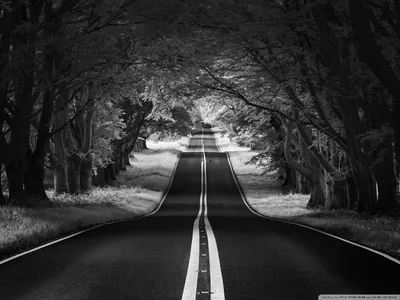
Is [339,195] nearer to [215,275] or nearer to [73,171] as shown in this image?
[73,171]

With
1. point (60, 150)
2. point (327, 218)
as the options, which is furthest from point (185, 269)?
point (60, 150)

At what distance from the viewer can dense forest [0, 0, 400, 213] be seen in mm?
14156

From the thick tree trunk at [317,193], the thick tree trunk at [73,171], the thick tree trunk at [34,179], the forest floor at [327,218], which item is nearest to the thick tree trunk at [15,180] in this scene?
the thick tree trunk at [34,179]

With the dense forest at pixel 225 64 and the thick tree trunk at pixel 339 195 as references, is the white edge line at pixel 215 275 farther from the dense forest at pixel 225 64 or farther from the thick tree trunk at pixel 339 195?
the thick tree trunk at pixel 339 195

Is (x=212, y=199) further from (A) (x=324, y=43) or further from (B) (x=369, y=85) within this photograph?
(A) (x=324, y=43)

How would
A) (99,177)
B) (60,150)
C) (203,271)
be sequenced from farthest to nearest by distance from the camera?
(99,177), (60,150), (203,271)

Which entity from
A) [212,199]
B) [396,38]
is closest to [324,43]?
[396,38]

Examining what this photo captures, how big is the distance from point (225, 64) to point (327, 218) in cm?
769

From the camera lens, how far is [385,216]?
64.0 ft

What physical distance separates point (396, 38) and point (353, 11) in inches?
115

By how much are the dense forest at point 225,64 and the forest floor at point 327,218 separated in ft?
5.77

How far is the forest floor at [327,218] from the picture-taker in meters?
13.5

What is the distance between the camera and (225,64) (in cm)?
2384

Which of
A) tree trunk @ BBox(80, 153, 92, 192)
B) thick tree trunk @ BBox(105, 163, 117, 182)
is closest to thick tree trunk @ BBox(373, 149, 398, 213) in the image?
tree trunk @ BBox(80, 153, 92, 192)
